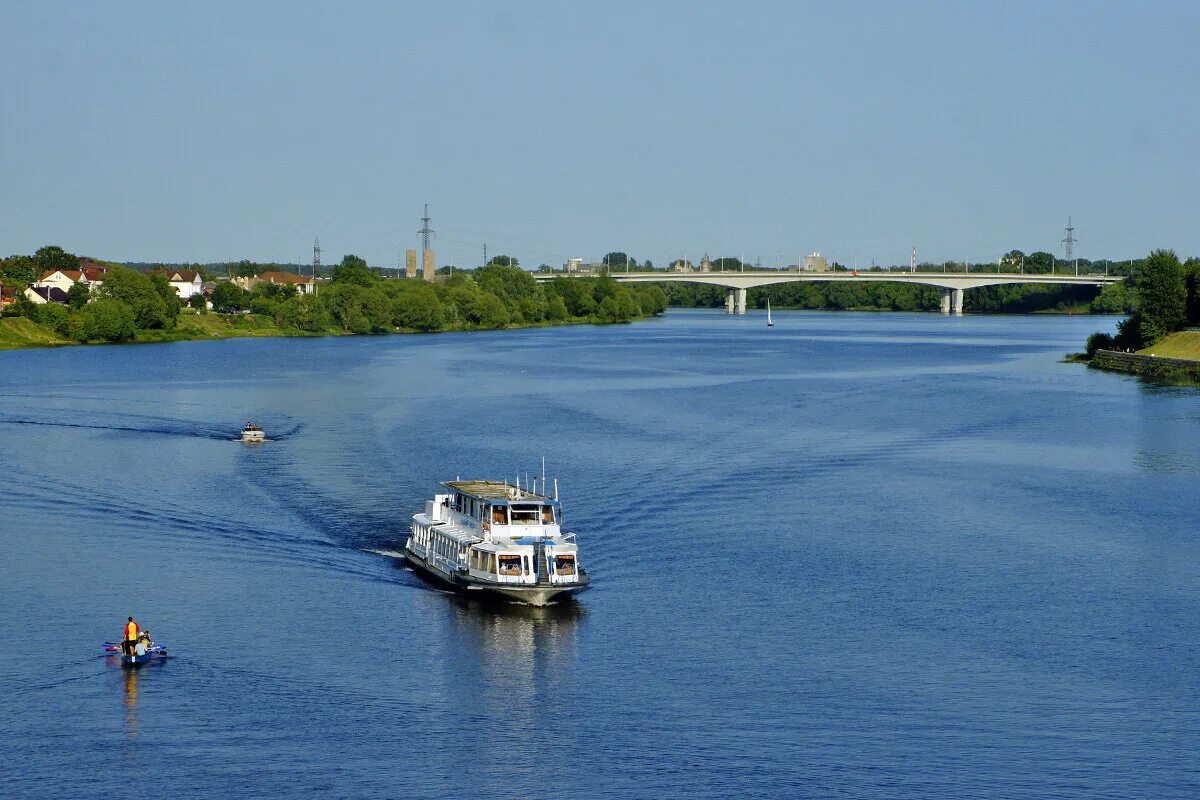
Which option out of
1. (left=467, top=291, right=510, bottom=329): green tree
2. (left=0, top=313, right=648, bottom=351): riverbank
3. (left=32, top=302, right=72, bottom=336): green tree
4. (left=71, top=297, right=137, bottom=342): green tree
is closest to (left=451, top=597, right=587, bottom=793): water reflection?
(left=0, top=313, right=648, bottom=351): riverbank

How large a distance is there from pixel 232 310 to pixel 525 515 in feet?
491

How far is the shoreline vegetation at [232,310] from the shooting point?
13988cm

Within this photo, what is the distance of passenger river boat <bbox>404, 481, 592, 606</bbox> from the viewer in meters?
38.0

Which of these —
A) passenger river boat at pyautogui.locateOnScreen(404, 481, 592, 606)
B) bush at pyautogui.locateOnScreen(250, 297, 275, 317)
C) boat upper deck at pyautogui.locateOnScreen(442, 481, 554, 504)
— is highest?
bush at pyautogui.locateOnScreen(250, 297, 275, 317)

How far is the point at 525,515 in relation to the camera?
1572 inches

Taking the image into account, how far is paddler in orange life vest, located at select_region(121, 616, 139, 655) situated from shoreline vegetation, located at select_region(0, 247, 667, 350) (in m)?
107

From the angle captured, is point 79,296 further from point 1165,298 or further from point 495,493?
point 495,493

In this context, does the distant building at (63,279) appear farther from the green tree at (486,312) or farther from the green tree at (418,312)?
the green tree at (486,312)

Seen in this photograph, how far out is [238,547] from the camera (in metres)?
43.7

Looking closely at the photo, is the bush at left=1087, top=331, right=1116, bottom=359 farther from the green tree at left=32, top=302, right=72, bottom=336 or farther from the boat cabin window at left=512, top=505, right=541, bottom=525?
the green tree at left=32, top=302, right=72, bottom=336

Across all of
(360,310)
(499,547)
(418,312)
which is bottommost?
(499,547)

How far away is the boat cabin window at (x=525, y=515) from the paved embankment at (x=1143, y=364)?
72477 mm

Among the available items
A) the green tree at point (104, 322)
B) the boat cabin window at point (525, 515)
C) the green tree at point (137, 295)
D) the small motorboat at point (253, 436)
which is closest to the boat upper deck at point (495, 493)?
the boat cabin window at point (525, 515)

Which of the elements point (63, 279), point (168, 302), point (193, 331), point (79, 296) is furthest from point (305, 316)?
point (63, 279)
